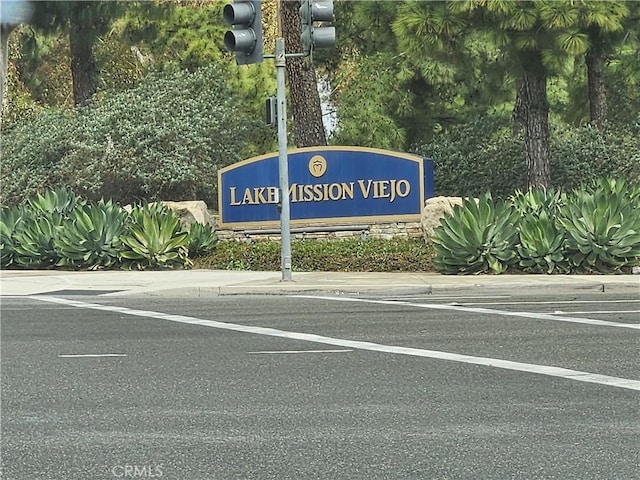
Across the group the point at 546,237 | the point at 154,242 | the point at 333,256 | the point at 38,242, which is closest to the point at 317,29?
the point at 546,237

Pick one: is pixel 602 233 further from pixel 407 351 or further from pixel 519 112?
pixel 519 112

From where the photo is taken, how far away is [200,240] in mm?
24266

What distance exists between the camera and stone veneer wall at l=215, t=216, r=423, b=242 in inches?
950

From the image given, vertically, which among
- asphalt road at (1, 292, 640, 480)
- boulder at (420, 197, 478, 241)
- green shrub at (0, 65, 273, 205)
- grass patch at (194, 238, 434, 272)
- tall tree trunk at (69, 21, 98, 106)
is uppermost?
tall tree trunk at (69, 21, 98, 106)

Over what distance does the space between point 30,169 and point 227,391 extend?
23.5 metres

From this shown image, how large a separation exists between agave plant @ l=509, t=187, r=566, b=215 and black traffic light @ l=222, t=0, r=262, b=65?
5.95 m

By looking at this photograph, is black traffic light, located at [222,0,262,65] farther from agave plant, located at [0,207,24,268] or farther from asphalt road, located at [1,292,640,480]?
agave plant, located at [0,207,24,268]

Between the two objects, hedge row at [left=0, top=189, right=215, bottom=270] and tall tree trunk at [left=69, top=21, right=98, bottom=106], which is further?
tall tree trunk at [left=69, top=21, right=98, bottom=106]

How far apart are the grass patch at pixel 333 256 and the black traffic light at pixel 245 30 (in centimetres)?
533

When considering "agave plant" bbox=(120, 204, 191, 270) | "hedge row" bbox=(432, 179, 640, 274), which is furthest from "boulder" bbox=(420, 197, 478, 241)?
"agave plant" bbox=(120, 204, 191, 270)

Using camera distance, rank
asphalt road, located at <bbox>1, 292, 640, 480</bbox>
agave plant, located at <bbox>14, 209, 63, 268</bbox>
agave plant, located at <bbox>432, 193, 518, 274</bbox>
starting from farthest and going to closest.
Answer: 1. agave plant, located at <bbox>14, 209, 63, 268</bbox>
2. agave plant, located at <bbox>432, 193, 518, 274</bbox>
3. asphalt road, located at <bbox>1, 292, 640, 480</bbox>

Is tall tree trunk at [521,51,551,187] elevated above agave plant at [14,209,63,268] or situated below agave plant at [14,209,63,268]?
above

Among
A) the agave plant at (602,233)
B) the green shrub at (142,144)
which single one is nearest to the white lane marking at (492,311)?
the agave plant at (602,233)

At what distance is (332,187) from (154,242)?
4296 millimetres
